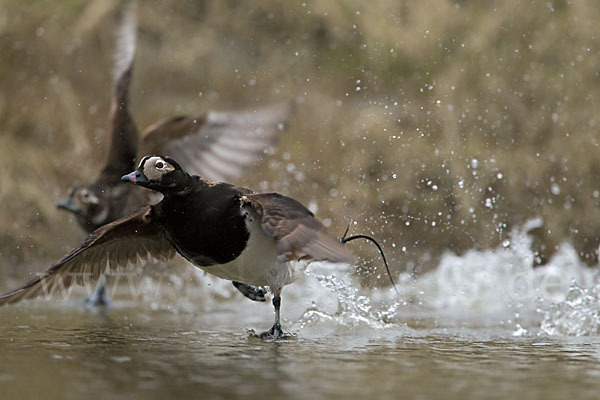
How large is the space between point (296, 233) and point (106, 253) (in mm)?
1415

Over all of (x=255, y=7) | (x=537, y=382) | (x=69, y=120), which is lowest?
(x=537, y=382)

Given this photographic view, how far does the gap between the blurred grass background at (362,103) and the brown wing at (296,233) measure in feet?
10.8

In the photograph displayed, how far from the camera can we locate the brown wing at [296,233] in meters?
3.07

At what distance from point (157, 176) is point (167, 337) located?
69cm

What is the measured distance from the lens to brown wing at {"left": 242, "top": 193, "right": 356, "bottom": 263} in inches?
121

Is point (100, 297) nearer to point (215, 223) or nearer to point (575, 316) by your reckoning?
point (215, 223)

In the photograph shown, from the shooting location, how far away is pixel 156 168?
3.59m

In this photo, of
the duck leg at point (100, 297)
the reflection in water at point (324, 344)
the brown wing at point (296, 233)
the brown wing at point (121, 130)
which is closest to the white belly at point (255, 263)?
the brown wing at point (296, 233)

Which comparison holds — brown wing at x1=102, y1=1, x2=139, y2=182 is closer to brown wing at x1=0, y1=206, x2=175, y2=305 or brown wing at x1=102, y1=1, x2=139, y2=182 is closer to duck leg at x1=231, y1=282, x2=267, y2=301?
brown wing at x1=0, y1=206, x2=175, y2=305

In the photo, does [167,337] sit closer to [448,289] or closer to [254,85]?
[448,289]

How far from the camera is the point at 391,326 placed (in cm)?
414

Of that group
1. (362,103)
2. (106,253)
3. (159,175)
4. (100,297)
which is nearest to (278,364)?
(159,175)

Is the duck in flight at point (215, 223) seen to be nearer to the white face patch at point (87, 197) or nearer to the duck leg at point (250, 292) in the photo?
the duck leg at point (250, 292)

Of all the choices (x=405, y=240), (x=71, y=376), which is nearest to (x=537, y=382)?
(x=71, y=376)
